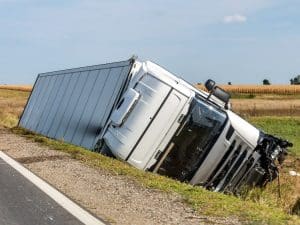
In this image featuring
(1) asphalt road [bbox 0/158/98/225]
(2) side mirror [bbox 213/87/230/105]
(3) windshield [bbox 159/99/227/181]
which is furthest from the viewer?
(2) side mirror [bbox 213/87/230/105]

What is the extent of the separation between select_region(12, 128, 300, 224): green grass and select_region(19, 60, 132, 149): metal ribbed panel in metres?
2.94

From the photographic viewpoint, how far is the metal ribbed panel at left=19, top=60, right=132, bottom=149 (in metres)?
16.1

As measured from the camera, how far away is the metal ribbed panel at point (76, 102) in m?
16.1

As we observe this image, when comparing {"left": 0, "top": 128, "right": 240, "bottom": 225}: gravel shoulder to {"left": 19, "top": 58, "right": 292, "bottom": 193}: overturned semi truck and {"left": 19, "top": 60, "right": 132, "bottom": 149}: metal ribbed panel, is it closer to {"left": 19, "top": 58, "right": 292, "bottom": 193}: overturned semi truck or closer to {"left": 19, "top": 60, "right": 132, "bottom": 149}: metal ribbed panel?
{"left": 19, "top": 58, "right": 292, "bottom": 193}: overturned semi truck

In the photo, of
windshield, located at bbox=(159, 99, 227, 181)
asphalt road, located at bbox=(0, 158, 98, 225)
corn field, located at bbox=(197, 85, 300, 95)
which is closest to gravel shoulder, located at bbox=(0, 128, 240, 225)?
asphalt road, located at bbox=(0, 158, 98, 225)

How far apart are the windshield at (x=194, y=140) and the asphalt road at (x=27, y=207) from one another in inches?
132

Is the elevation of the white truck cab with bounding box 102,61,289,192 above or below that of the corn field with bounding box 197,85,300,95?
above

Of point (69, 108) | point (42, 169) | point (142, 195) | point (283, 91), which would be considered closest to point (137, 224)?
point (142, 195)

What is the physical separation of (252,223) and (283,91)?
303 ft

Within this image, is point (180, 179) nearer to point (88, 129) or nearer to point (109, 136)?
point (109, 136)

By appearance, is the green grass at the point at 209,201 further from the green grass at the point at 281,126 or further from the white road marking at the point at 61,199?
the green grass at the point at 281,126

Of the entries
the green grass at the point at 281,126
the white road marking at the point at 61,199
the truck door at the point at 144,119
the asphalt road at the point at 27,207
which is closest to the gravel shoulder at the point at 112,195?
the white road marking at the point at 61,199

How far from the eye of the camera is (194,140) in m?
12.8

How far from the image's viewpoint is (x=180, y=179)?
12773 millimetres
